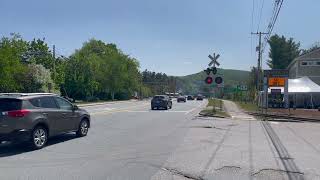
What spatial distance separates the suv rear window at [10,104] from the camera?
1289 cm

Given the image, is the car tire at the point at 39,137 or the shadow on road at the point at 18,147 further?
the car tire at the point at 39,137

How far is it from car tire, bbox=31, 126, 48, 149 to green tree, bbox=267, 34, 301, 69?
4325 inches

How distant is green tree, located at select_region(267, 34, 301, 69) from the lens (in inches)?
4683

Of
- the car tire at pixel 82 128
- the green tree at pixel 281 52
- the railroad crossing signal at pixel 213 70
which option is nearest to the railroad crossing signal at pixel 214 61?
the railroad crossing signal at pixel 213 70

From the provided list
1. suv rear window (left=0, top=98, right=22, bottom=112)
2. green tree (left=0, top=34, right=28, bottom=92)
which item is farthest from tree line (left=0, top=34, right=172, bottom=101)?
suv rear window (left=0, top=98, right=22, bottom=112)

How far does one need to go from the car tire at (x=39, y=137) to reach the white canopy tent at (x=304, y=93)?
41737 mm

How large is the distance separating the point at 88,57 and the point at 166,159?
83.8 metres

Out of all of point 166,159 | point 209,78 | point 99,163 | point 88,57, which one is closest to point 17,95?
point 99,163

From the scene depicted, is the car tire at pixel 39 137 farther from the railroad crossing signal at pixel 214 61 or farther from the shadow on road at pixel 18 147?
the railroad crossing signal at pixel 214 61

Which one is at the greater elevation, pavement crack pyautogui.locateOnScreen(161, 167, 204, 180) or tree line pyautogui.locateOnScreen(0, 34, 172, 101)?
tree line pyautogui.locateOnScreen(0, 34, 172, 101)

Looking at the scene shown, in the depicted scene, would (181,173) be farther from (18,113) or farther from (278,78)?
(278,78)

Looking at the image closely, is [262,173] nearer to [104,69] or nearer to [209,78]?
[209,78]

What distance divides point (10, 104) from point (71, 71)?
247 feet

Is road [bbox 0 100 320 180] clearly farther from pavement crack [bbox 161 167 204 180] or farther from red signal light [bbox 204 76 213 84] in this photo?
red signal light [bbox 204 76 213 84]
